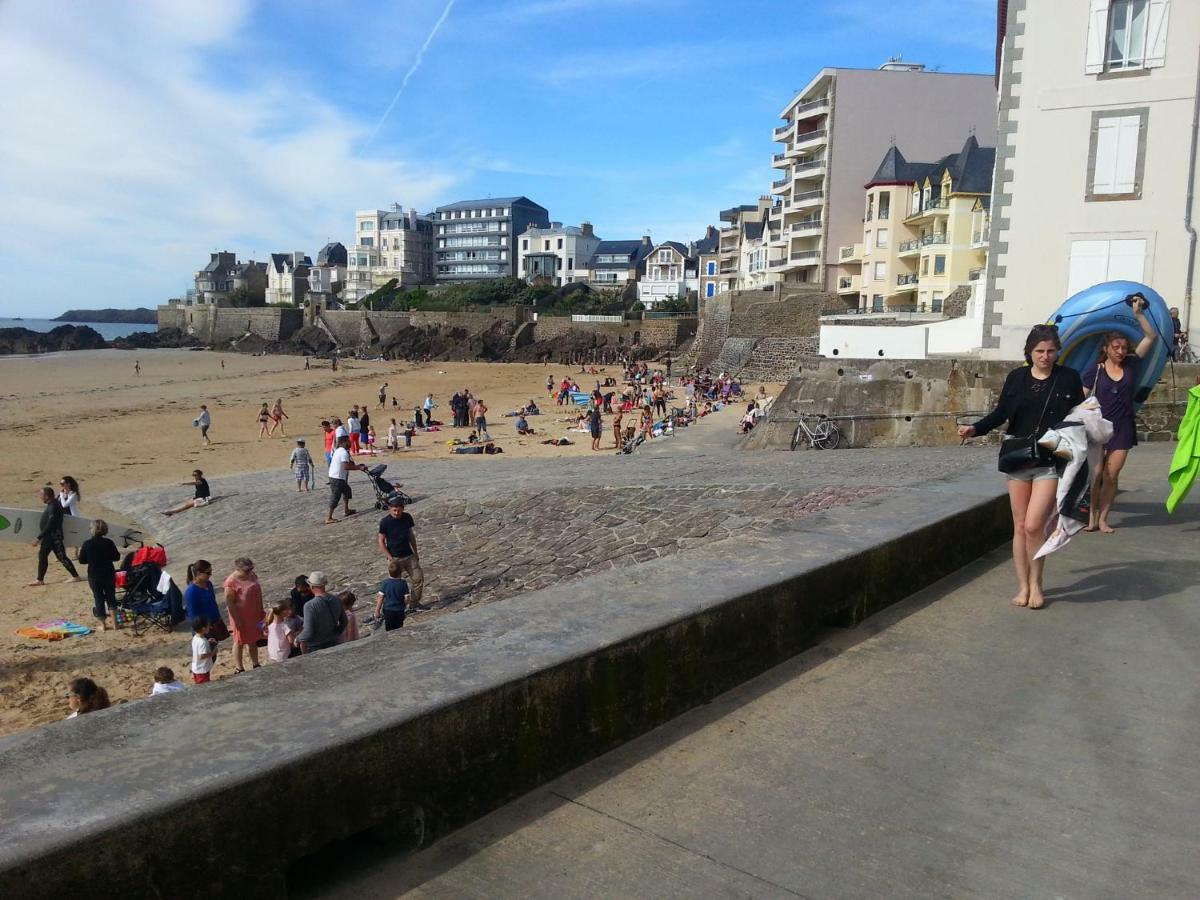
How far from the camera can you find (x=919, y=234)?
4781 centimetres

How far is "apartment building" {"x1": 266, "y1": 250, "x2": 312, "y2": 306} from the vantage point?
5059 inches

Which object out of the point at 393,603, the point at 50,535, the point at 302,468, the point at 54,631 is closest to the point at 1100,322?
the point at 393,603

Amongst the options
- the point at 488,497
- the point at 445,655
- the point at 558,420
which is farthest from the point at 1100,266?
the point at 558,420

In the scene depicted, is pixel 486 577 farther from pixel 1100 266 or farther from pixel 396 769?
pixel 1100 266

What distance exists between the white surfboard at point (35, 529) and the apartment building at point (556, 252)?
100824mm

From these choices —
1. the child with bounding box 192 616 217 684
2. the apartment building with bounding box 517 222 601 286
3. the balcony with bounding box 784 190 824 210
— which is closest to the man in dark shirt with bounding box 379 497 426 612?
the child with bounding box 192 616 217 684

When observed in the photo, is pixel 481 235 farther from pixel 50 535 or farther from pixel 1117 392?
pixel 1117 392

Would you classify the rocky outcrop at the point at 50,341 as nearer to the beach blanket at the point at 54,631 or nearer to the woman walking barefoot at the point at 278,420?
the woman walking barefoot at the point at 278,420

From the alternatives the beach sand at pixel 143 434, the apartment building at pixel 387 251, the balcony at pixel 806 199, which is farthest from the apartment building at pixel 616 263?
the balcony at pixel 806 199

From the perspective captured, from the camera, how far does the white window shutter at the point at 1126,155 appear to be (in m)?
15.2

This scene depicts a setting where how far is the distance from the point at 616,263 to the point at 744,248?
34758 millimetres

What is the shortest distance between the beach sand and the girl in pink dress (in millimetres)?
774

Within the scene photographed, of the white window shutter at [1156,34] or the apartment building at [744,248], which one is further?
the apartment building at [744,248]

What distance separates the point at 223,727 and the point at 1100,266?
17160mm
